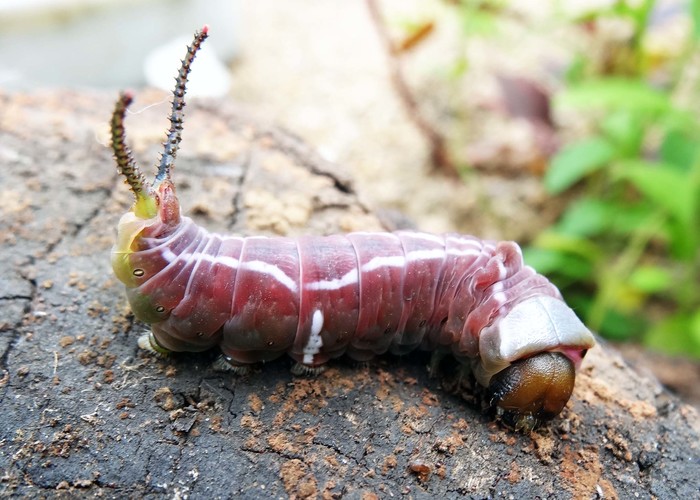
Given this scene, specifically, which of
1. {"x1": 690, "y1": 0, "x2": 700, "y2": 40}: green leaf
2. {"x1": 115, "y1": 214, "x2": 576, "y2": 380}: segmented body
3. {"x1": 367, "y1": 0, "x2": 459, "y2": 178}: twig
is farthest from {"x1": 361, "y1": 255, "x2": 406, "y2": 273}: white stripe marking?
{"x1": 367, "y1": 0, "x2": 459, "y2": 178}: twig

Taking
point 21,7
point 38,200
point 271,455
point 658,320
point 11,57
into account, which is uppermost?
point 21,7

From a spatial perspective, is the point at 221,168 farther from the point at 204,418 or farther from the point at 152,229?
the point at 204,418

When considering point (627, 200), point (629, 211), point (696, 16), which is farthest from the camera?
point (627, 200)

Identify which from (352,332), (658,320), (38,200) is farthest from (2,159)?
(658,320)

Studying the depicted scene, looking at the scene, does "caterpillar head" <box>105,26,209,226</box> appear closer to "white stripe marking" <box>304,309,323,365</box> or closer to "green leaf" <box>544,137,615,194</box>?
"white stripe marking" <box>304,309,323,365</box>

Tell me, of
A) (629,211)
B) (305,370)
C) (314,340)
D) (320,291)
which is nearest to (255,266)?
(320,291)

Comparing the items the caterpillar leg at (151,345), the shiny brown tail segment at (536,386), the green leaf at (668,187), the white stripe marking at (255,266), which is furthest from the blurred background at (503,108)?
the caterpillar leg at (151,345)

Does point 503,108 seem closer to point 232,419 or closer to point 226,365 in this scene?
point 226,365
